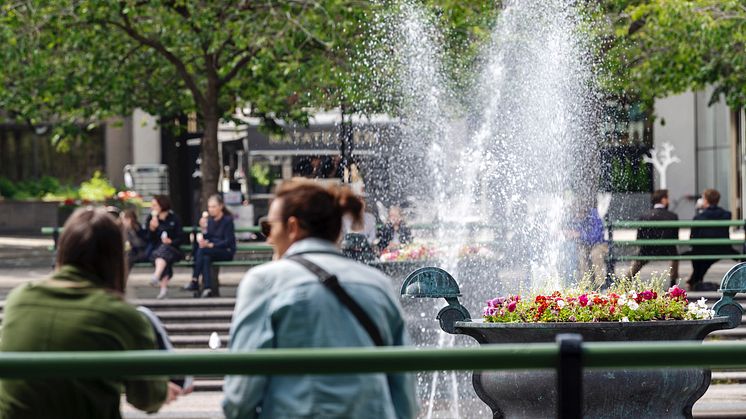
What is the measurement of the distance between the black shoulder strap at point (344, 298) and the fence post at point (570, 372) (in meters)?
0.57

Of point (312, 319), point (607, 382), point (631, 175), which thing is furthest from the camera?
point (631, 175)

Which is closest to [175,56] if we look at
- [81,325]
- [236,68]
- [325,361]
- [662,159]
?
[236,68]

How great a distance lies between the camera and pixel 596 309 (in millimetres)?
8273

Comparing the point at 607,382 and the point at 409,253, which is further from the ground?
the point at 409,253

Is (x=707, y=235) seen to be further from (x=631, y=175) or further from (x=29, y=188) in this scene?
(x=29, y=188)

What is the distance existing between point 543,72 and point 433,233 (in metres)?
2.73

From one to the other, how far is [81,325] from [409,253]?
40.4ft

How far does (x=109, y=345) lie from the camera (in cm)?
430

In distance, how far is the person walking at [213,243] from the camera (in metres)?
18.8

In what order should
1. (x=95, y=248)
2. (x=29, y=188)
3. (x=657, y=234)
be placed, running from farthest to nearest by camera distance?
1. (x=29, y=188)
2. (x=657, y=234)
3. (x=95, y=248)

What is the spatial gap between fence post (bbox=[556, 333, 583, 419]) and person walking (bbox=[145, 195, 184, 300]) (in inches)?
593

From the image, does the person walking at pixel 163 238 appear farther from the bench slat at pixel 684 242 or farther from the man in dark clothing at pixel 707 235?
the man in dark clothing at pixel 707 235

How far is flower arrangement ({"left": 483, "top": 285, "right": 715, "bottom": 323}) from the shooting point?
823 cm

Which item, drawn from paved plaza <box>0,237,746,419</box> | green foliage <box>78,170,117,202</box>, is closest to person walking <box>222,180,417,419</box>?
paved plaza <box>0,237,746,419</box>
